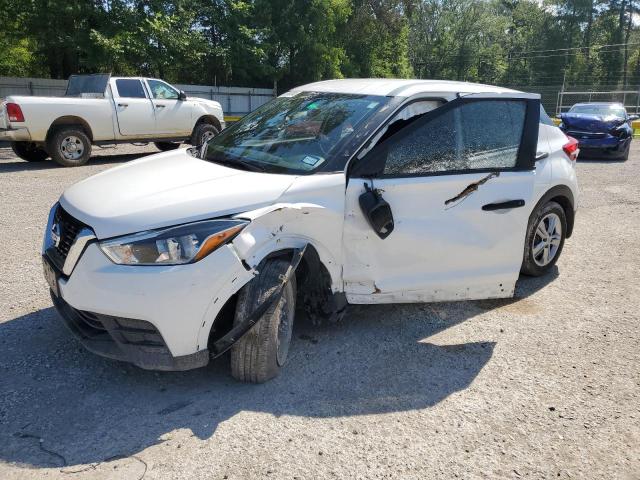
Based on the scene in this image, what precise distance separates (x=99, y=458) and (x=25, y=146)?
10.7 m

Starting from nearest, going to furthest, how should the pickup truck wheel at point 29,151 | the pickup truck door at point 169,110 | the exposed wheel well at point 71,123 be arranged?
the exposed wheel well at point 71,123 < the pickup truck wheel at point 29,151 < the pickup truck door at point 169,110

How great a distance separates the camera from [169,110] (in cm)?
1250

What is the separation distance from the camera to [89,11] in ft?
64.7

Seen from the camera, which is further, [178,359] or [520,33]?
[520,33]

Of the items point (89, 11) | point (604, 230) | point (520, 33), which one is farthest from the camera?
point (520, 33)

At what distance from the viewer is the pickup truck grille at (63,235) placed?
2.95m

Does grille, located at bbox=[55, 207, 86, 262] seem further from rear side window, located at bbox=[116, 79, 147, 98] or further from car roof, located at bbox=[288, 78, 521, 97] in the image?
rear side window, located at bbox=[116, 79, 147, 98]

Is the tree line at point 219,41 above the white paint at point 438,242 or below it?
above

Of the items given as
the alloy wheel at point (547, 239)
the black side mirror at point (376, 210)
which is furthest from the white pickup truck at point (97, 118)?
the alloy wheel at point (547, 239)

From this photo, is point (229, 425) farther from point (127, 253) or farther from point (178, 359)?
point (127, 253)

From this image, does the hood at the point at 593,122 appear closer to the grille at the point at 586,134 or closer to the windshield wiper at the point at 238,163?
the grille at the point at 586,134

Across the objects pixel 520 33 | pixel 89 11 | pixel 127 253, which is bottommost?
pixel 127 253

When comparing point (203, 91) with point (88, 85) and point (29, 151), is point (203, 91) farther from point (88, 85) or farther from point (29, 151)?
point (29, 151)

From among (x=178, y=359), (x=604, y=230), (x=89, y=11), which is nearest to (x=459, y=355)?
(x=178, y=359)
